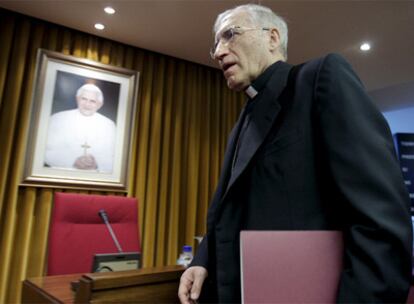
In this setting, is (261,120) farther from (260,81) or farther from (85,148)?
(85,148)

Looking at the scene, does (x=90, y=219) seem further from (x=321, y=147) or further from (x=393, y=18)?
(x=393, y=18)

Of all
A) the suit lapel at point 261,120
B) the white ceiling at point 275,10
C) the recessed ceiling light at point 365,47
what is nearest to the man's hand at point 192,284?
the suit lapel at point 261,120

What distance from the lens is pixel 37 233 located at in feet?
7.57

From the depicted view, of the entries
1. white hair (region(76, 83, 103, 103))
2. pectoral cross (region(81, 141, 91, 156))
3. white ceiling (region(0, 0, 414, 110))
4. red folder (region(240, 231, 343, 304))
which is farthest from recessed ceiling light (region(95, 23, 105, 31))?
red folder (region(240, 231, 343, 304))

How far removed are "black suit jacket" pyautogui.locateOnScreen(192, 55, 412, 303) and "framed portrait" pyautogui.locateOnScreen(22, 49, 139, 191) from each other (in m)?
2.15

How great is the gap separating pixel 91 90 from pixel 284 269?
256 centimetres

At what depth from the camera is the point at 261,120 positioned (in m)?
0.62

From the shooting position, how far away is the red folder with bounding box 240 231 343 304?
0.41m

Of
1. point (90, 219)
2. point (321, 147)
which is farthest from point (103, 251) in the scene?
point (321, 147)

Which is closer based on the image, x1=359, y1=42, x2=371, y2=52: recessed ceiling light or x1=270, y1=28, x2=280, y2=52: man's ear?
x1=270, y1=28, x2=280, y2=52: man's ear

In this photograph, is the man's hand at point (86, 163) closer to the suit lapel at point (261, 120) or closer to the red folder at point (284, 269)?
the suit lapel at point (261, 120)

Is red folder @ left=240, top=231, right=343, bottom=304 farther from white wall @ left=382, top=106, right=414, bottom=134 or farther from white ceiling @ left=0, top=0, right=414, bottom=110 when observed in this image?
white wall @ left=382, top=106, right=414, bottom=134

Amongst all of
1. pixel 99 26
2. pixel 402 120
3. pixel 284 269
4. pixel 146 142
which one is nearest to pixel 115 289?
pixel 284 269

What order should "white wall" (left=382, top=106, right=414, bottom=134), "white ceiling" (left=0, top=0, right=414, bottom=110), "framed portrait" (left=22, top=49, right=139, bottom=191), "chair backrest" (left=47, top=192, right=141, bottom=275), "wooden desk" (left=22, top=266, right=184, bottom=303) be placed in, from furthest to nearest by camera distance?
"white wall" (left=382, top=106, right=414, bottom=134) → "framed portrait" (left=22, top=49, right=139, bottom=191) → "white ceiling" (left=0, top=0, right=414, bottom=110) → "chair backrest" (left=47, top=192, right=141, bottom=275) → "wooden desk" (left=22, top=266, right=184, bottom=303)
